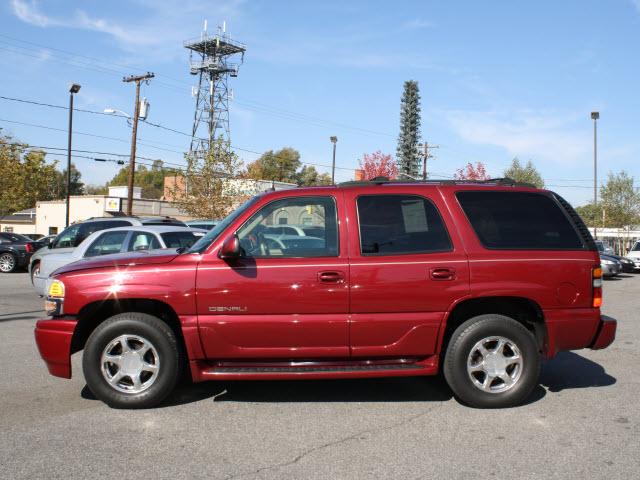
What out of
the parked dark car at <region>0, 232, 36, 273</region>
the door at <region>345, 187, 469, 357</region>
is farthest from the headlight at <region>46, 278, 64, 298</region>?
the parked dark car at <region>0, 232, 36, 273</region>

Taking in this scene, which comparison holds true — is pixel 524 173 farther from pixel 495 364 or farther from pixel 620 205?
pixel 495 364

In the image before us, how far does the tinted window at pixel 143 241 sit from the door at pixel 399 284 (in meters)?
6.18

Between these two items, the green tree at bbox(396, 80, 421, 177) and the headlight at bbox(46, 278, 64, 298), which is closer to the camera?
the headlight at bbox(46, 278, 64, 298)

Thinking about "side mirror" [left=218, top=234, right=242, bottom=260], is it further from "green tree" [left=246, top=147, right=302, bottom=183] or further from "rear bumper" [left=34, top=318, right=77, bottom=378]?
"green tree" [left=246, top=147, right=302, bottom=183]

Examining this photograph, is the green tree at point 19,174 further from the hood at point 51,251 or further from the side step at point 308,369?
the side step at point 308,369

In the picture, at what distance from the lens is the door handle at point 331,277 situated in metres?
4.89

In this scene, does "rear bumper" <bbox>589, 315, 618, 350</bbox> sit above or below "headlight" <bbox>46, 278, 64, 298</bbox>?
below

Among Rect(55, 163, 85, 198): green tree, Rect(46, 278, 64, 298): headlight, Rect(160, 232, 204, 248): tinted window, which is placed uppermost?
Rect(55, 163, 85, 198): green tree

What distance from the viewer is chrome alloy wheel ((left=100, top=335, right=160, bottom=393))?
4.98 m

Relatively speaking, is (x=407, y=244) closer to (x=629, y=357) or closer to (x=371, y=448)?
(x=371, y=448)

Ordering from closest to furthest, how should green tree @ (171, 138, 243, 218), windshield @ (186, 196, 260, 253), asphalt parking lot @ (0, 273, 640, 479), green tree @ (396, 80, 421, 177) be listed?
1. asphalt parking lot @ (0, 273, 640, 479)
2. windshield @ (186, 196, 260, 253)
3. green tree @ (171, 138, 243, 218)
4. green tree @ (396, 80, 421, 177)

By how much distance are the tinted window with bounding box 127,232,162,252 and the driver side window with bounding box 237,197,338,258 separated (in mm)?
5770

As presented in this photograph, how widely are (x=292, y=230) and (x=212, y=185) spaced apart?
3473 centimetres

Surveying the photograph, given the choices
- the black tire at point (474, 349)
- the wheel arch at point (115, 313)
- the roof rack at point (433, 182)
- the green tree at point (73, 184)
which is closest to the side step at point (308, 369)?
the black tire at point (474, 349)
